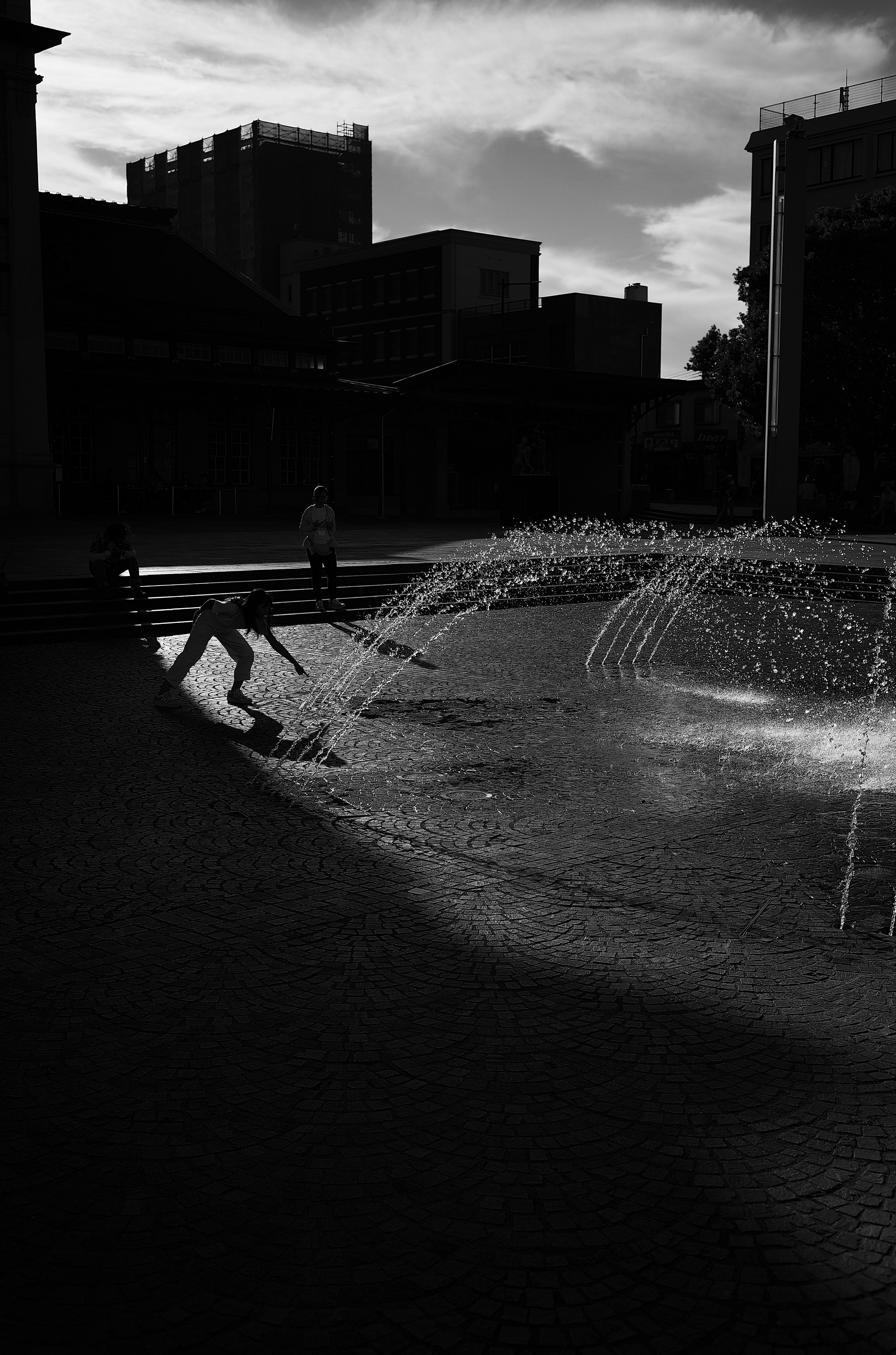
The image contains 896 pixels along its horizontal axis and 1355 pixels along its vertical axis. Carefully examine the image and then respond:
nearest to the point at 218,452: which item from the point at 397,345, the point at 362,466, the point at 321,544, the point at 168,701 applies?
the point at 362,466

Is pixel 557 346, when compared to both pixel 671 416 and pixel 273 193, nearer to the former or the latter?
pixel 671 416

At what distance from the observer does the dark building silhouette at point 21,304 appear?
2931 centimetres

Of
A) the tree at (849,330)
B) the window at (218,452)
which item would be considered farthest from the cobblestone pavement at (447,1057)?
the tree at (849,330)

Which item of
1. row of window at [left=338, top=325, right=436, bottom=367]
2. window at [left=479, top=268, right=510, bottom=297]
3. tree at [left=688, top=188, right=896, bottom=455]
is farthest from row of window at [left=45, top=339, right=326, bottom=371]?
window at [left=479, top=268, right=510, bottom=297]

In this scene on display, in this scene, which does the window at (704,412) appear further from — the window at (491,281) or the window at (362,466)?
the window at (362,466)

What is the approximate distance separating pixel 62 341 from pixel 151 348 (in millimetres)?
2836

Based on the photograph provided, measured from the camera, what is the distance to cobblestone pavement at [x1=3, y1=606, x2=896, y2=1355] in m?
3.03

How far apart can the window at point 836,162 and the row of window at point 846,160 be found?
0.01m

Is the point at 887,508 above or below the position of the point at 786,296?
below

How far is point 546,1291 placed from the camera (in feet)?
9.93

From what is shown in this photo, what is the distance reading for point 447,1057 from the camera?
4.28 meters

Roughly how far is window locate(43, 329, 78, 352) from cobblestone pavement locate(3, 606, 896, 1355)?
27.7 meters

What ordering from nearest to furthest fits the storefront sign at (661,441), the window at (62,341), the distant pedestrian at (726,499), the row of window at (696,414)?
the window at (62,341) < the distant pedestrian at (726,499) < the storefront sign at (661,441) < the row of window at (696,414)

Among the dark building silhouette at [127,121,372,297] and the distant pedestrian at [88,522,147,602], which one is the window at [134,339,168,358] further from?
the dark building silhouette at [127,121,372,297]
